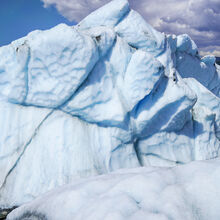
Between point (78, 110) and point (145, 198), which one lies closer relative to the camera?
point (145, 198)

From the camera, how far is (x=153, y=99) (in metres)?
5.75

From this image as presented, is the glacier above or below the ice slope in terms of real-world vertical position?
above

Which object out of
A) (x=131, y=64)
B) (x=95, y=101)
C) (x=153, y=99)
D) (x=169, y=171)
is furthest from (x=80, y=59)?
(x=169, y=171)

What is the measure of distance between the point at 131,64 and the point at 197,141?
312cm

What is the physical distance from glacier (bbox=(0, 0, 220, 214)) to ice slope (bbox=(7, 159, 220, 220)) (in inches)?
105

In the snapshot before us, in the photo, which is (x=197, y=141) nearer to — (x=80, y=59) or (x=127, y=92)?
(x=127, y=92)

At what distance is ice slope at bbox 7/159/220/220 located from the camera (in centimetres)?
179

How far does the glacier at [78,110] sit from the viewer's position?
491 centimetres

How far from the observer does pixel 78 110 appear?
5219 millimetres

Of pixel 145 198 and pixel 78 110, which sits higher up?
pixel 78 110

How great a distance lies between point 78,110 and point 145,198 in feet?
11.6

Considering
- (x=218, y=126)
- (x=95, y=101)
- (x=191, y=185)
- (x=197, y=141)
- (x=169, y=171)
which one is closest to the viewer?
(x=191, y=185)

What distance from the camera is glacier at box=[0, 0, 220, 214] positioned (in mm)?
4906

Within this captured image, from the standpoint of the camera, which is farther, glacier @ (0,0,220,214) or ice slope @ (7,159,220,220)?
glacier @ (0,0,220,214)
